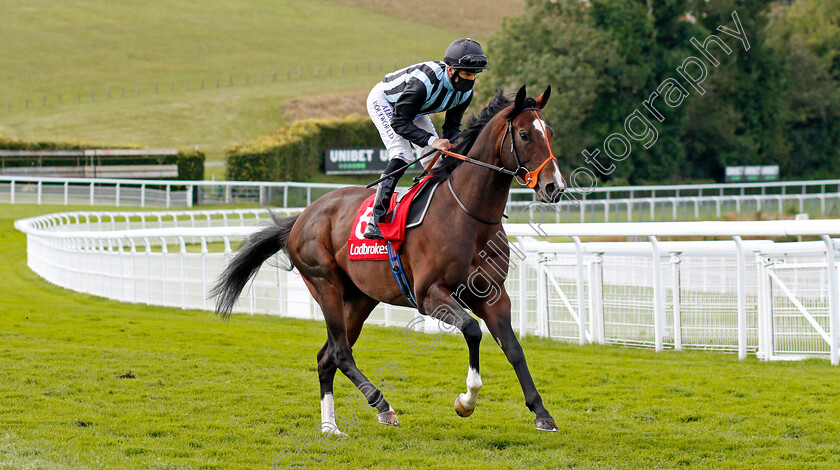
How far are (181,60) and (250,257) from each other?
208 feet

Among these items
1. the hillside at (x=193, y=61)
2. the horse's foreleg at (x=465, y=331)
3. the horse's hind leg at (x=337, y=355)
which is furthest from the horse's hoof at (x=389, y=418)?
the hillside at (x=193, y=61)

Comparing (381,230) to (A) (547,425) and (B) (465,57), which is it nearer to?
(B) (465,57)

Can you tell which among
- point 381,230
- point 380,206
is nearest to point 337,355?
point 381,230

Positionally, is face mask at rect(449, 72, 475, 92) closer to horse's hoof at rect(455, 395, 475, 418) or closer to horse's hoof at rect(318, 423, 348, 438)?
horse's hoof at rect(455, 395, 475, 418)

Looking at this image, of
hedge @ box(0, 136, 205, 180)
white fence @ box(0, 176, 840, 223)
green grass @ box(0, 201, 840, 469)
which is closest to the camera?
green grass @ box(0, 201, 840, 469)

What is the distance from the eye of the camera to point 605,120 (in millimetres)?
35250

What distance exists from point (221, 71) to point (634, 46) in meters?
36.8

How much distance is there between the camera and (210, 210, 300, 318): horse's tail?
6.39m

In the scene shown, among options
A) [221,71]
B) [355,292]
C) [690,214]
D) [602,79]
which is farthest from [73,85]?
[355,292]

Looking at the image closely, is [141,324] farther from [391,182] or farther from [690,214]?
[690,214]

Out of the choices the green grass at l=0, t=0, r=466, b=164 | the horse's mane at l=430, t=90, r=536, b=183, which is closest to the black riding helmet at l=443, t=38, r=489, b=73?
the horse's mane at l=430, t=90, r=536, b=183

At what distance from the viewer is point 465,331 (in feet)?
15.3

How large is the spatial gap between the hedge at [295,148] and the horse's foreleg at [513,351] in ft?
99.8

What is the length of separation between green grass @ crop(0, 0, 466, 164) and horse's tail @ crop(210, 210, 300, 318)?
4094cm
